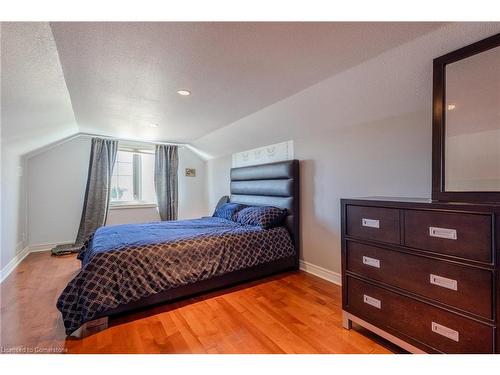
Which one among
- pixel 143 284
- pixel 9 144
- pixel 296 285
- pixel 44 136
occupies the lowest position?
pixel 296 285

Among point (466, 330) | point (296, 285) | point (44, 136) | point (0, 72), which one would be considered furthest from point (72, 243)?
point (466, 330)

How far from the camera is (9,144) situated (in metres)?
2.72

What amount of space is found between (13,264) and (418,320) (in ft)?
15.0

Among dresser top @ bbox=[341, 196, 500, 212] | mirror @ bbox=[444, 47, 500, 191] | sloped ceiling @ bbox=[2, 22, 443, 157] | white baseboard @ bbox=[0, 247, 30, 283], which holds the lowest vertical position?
white baseboard @ bbox=[0, 247, 30, 283]

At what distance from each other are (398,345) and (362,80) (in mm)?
1941

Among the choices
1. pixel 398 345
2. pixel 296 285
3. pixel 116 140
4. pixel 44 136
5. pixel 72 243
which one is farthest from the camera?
pixel 116 140

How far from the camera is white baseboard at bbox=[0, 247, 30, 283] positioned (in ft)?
9.06

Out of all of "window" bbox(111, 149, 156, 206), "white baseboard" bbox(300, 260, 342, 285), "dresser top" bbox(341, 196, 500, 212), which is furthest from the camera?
"window" bbox(111, 149, 156, 206)

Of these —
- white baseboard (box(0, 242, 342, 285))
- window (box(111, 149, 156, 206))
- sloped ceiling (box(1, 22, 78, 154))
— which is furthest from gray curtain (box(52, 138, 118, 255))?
sloped ceiling (box(1, 22, 78, 154))

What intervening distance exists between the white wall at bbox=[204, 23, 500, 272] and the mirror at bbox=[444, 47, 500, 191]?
17 centimetres

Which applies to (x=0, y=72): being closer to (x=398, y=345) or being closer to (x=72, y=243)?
(x=398, y=345)

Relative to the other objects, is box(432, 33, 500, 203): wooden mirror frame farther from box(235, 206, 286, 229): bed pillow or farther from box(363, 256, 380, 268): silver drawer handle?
box(235, 206, 286, 229): bed pillow

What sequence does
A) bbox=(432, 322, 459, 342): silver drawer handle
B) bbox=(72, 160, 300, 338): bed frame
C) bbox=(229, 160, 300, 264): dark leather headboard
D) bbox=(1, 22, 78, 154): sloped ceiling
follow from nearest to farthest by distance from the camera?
1. bbox=(432, 322, 459, 342): silver drawer handle
2. bbox=(1, 22, 78, 154): sloped ceiling
3. bbox=(72, 160, 300, 338): bed frame
4. bbox=(229, 160, 300, 264): dark leather headboard

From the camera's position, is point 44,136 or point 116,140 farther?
point 116,140
